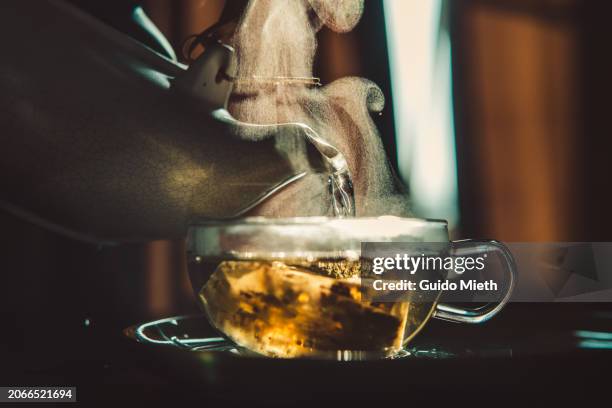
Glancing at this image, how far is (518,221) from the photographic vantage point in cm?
173

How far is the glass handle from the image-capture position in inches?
11.6

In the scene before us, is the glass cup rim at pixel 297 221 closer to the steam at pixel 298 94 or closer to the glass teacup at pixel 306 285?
the glass teacup at pixel 306 285

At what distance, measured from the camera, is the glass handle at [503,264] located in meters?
0.30

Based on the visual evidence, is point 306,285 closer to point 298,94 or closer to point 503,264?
point 503,264

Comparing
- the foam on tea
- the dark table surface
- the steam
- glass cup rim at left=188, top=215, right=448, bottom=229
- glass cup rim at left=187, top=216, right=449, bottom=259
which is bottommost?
the dark table surface

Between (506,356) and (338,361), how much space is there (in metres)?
0.07

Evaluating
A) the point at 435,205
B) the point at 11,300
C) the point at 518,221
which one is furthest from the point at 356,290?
the point at 518,221

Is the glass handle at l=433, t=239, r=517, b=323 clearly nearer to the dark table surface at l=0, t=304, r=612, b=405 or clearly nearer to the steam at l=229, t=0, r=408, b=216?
the dark table surface at l=0, t=304, r=612, b=405

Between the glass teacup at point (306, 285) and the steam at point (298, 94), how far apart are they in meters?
0.43

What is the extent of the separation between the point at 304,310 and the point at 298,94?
53cm

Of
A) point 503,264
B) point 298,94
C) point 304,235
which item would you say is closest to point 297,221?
point 304,235

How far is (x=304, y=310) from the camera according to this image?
264mm

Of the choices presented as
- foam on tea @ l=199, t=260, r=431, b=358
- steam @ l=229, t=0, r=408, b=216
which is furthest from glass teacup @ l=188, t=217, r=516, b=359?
steam @ l=229, t=0, r=408, b=216

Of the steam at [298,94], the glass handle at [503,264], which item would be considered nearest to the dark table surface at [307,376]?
the glass handle at [503,264]
